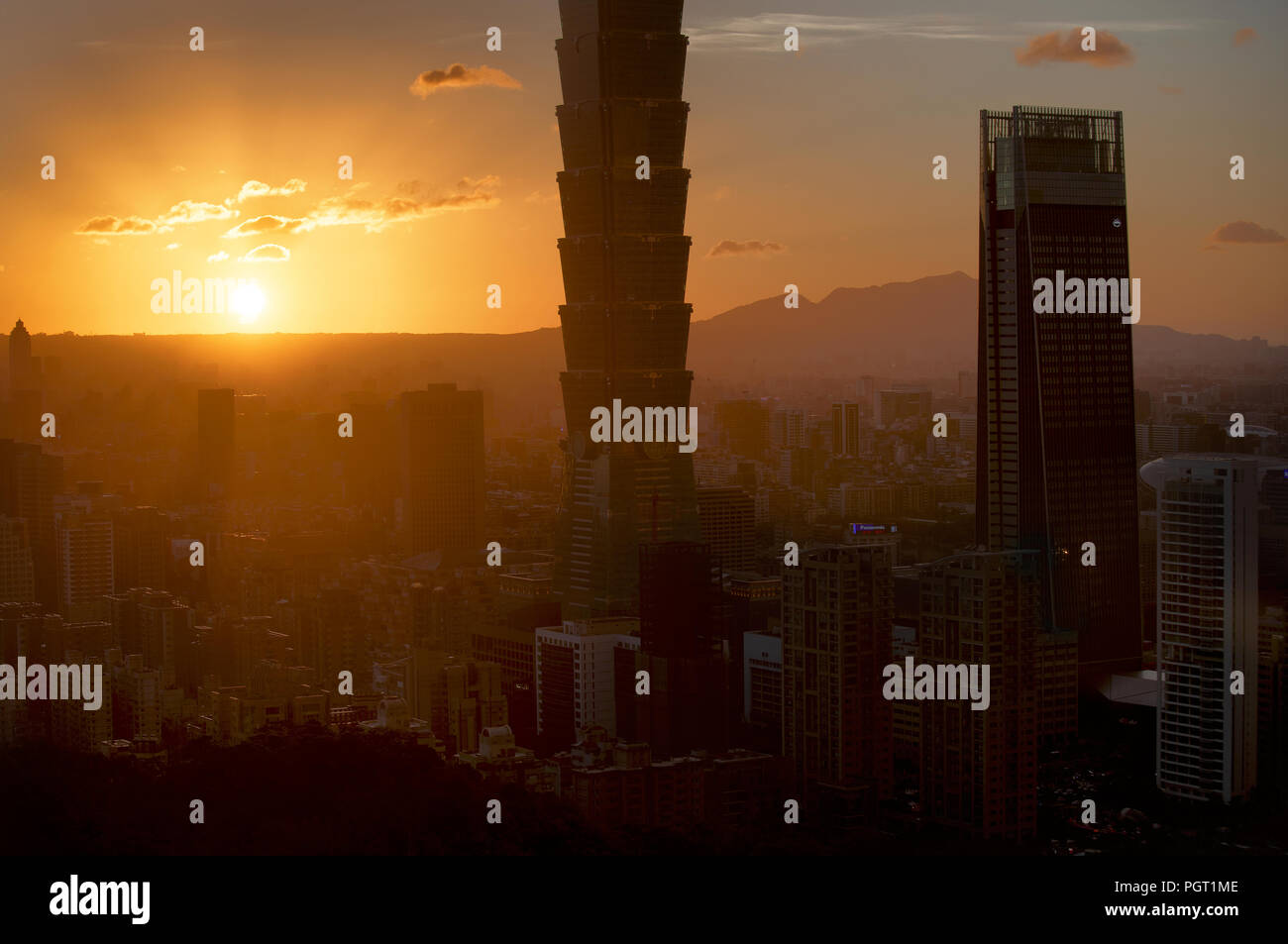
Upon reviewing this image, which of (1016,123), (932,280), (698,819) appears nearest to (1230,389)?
(932,280)

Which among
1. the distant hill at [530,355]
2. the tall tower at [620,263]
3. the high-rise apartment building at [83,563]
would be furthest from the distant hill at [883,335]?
the high-rise apartment building at [83,563]

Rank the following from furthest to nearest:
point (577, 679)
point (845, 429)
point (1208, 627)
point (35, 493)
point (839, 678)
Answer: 1. point (845, 429)
2. point (35, 493)
3. point (577, 679)
4. point (839, 678)
5. point (1208, 627)

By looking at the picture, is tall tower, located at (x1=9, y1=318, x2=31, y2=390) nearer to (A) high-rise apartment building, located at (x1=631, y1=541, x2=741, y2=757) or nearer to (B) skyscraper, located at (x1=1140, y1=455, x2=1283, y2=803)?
(A) high-rise apartment building, located at (x1=631, y1=541, x2=741, y2=757)

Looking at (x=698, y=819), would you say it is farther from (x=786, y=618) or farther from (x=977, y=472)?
(x=977, y=472)

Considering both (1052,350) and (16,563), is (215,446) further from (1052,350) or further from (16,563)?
(1052,350)

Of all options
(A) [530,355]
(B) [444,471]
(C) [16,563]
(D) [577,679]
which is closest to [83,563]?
(C) [16,563]

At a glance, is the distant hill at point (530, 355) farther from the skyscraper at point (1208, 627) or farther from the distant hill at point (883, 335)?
the skyscraper at point (1208, 627)
